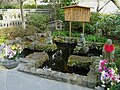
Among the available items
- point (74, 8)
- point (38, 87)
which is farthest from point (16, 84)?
point (74, 8)

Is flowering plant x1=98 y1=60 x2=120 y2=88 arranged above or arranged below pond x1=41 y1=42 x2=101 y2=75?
above

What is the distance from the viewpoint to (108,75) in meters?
4.05

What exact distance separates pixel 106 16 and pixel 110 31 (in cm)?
117

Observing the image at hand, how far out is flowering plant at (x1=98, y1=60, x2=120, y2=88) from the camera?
13.2ft

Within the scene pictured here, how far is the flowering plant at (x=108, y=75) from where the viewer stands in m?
4.02

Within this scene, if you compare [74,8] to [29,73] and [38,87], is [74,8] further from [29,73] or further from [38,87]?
[38,87]

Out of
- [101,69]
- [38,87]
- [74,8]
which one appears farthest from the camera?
[74,8]

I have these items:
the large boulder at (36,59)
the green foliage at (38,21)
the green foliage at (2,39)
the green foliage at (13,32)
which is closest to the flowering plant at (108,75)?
the large boulder at (36,59)

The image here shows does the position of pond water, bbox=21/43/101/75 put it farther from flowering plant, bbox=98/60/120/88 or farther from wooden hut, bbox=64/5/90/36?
flowering plant, bbox=98/60/120/88

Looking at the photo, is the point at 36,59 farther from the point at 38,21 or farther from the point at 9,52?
the point at 38,21

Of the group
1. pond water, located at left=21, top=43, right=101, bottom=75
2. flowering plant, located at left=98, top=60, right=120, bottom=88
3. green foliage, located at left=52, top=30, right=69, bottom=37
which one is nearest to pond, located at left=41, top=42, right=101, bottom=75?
pond water, located at left=21, top=43, right=101, bottom=75

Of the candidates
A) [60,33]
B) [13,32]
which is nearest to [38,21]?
[60,33]

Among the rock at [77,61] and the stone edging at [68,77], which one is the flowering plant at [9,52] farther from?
the rock at [77,61]

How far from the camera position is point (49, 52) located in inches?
344
